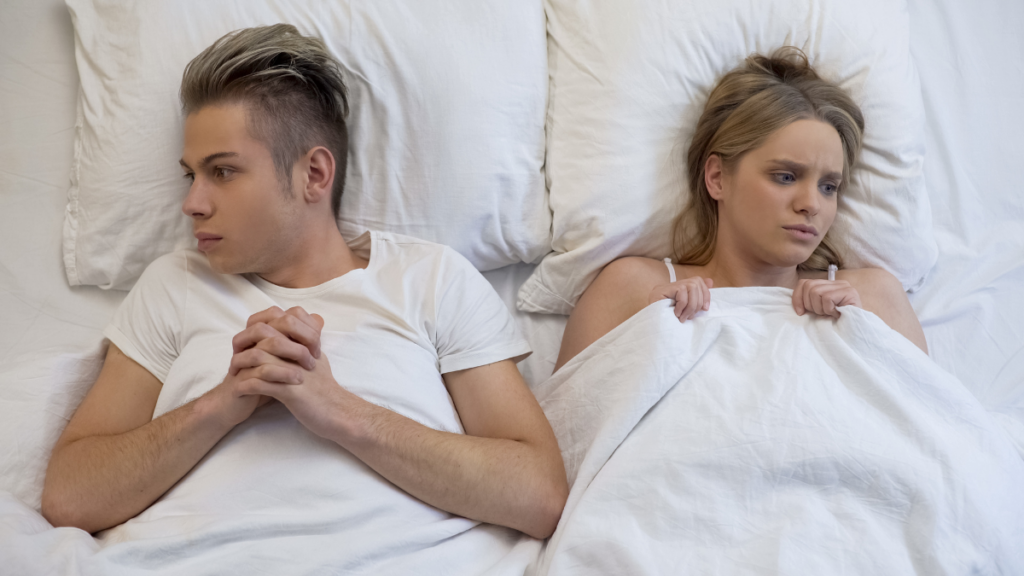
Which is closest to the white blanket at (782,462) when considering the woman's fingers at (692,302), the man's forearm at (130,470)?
the woman's fingers at (692,302)

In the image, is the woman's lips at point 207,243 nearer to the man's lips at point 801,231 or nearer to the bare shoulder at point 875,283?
the man's lips at point 801,231

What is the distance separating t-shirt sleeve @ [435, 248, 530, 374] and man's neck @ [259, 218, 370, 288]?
0.72ft

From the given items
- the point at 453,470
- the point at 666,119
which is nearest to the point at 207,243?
the point at 453,470

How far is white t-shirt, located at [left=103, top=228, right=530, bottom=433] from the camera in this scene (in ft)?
4.34

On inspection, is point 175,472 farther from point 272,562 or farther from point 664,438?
point 664,438

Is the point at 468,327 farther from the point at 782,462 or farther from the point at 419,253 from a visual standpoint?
the point at 782,462

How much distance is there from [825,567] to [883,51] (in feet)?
3.98

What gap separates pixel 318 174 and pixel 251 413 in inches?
19.8

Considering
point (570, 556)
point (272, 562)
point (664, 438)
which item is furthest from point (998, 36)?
point (272, 562)

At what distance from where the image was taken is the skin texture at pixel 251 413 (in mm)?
1214

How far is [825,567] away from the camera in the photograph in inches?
44.7

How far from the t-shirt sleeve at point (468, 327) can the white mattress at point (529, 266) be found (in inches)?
10.1

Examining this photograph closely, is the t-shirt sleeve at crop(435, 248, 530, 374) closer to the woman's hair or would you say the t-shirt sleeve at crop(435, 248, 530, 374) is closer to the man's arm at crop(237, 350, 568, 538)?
the man's arm at crop(237, 350, 568, 538)

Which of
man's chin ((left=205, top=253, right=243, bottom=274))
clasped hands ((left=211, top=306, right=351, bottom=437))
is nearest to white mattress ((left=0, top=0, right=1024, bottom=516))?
man's chin ((left=205, top=253, right=243, bottom=274))
